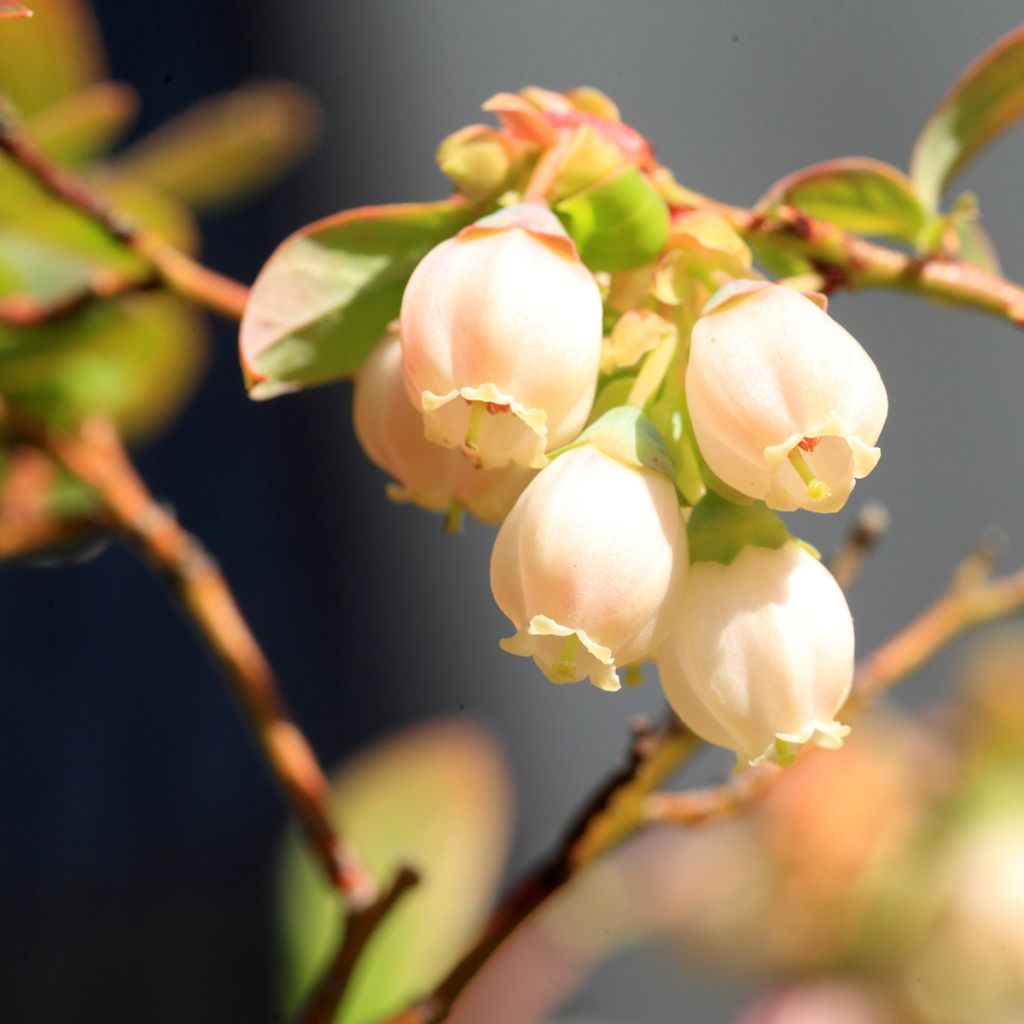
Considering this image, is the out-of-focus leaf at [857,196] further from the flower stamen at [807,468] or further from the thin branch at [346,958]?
the thin branch at [346,958]

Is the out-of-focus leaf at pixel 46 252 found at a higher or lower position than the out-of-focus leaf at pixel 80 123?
lower

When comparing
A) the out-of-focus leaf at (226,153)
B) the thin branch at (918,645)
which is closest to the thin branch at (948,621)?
the thin branch at (918,645)

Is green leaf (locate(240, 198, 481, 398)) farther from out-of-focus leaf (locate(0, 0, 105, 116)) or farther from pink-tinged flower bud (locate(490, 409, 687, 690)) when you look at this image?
out-of-focus leaf (locate(0, 0, 105, 116))

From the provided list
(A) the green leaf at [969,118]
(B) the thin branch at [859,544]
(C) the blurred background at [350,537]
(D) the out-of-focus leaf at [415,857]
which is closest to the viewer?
(A) the green leaf at [969,118]

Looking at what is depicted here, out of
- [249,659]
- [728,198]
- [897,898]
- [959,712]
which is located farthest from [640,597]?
[728,198]

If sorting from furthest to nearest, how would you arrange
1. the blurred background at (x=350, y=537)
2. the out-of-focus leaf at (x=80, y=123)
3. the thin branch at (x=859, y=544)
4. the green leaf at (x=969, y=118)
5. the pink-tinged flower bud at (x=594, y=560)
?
1. the blurred background at (x=350, y=537)
2. the out-of-focus leaf at (x=80, y=123)
3. the thin branch at (x=859, y=544)
4. the green leaf at (x=969, y=118)
5. the pink-tinged flower bud at (x=594, y=560)

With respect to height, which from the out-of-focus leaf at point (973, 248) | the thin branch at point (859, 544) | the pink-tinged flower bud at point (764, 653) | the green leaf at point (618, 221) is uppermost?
the green leaf at point (618, 221)

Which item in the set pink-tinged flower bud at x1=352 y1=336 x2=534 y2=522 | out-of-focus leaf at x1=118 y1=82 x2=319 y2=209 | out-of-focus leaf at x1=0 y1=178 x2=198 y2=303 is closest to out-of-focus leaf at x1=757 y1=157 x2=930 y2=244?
pink-tinged flower bud at x1=352 y1=336 x2=534 y2=522

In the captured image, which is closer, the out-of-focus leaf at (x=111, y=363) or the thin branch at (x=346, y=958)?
the thin branch at (x=346, y=958)

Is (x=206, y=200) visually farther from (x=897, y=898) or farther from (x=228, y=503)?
(x=228, y=503)
